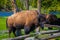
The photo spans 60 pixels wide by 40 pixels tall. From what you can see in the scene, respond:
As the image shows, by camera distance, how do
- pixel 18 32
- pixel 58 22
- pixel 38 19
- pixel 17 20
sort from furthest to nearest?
pixel 58 22 → pixel 18 32 → pixel 17 20 → pixel 38 19

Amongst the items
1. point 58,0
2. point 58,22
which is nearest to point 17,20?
point 58,22

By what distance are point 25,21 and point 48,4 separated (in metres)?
19.7

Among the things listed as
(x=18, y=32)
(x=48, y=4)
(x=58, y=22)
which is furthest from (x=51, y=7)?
(x=18, y=32)

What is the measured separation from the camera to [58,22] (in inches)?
705

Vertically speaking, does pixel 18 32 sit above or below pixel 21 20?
below

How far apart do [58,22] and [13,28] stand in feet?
19.7

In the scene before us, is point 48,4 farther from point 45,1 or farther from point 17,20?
point 17,20

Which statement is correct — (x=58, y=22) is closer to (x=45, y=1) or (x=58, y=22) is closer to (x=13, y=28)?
(x=13, y=28)

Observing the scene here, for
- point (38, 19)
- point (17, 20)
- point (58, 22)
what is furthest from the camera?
point (58, 22)

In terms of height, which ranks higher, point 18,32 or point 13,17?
point 13,17

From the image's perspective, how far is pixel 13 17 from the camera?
12172 mm

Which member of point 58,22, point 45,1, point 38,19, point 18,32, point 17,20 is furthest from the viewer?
point 45,1

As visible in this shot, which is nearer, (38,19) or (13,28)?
(38,19)

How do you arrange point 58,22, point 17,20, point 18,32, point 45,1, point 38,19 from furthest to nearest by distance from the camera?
point 45,1, point 58,22, point 18,32, point 17,20, point 38,19
